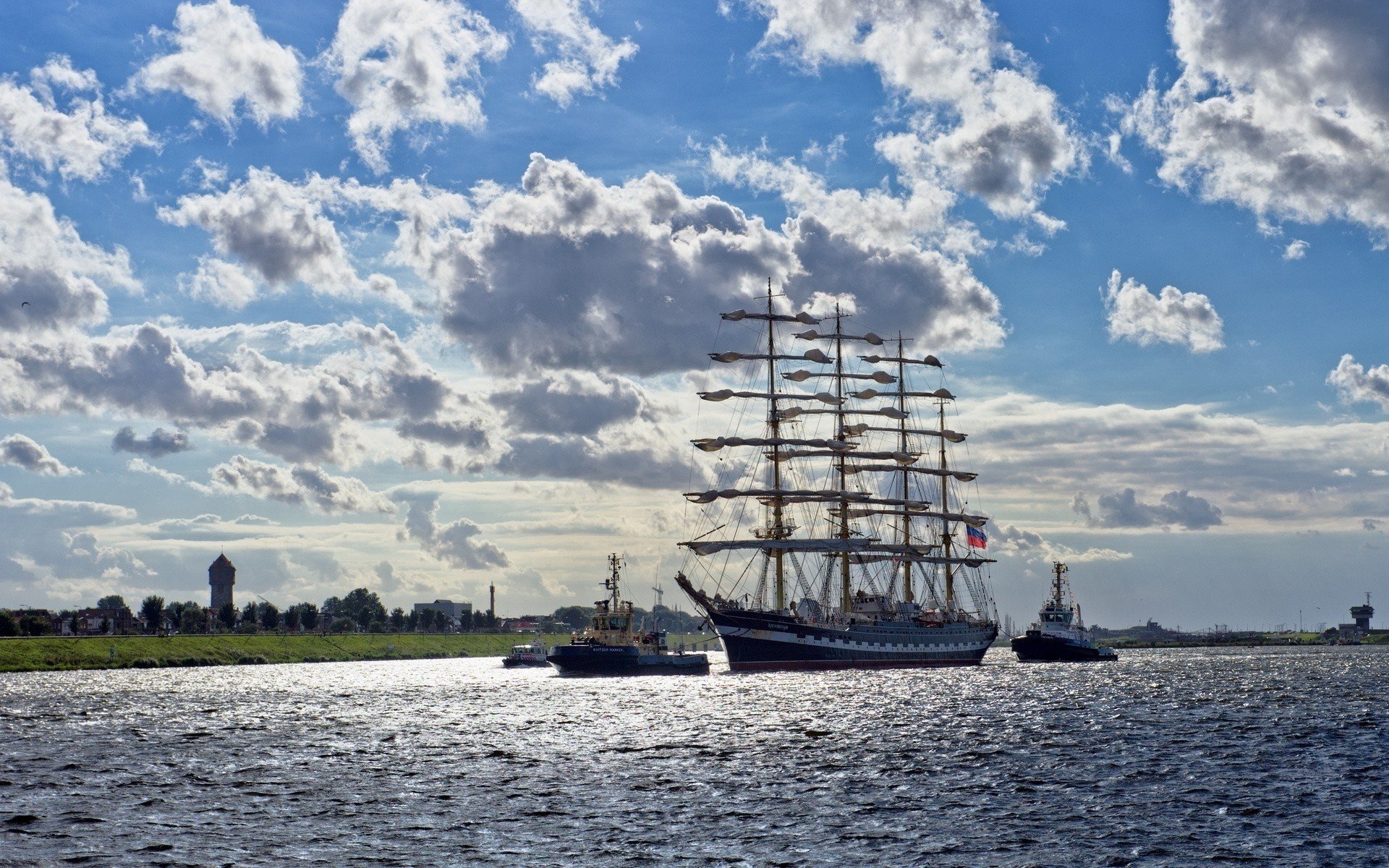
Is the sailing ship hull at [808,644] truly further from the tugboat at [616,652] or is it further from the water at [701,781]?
the water at [701,781]

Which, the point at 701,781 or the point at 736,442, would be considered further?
the point at 736,442

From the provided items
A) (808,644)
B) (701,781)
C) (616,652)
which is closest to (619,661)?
(616,652)

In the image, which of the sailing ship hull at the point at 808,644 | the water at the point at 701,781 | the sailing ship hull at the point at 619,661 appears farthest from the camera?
the sailing ship hull at the point at 808,644

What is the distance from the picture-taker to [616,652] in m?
161

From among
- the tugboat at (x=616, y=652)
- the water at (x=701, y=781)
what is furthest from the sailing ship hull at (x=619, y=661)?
the water at (x=701, y=781)

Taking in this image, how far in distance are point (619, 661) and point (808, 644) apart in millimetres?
24339

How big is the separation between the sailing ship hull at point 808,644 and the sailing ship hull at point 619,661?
561 centimetres

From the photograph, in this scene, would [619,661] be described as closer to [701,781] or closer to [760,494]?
[760,494]

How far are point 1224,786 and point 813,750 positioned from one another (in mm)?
22054

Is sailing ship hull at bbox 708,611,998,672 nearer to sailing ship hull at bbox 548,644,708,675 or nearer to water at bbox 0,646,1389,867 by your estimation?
sailing ship hull at bbox 548,644,708,675

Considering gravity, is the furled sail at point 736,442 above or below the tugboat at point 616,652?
above

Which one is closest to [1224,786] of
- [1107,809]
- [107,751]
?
[1107,809]

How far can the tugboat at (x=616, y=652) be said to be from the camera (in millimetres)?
161625

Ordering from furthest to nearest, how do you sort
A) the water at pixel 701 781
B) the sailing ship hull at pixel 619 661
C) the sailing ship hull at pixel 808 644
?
1. the sailing ship hull at pixel 808 644
2. the sailing ship hull at pixel 619 661
3. the water at pixel 701 781
